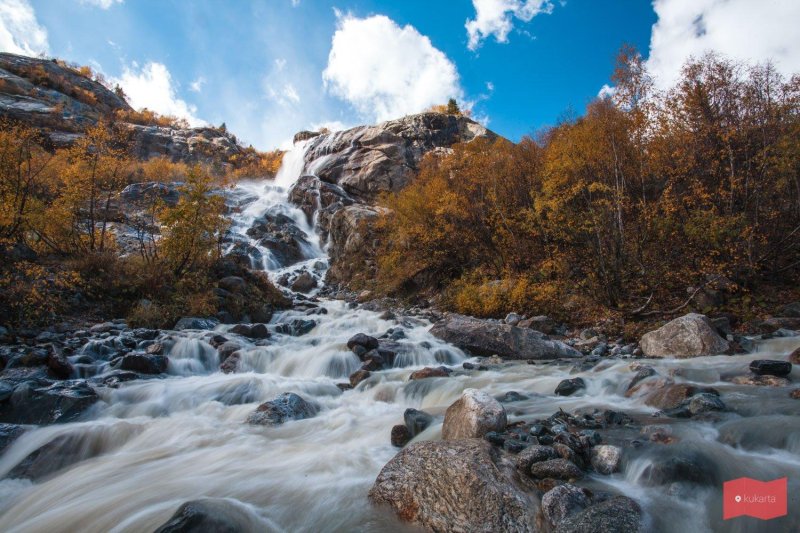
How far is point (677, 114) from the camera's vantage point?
11.9m

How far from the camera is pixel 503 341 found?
10.2 metres

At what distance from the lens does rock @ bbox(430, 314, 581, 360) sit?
9695 millimetres

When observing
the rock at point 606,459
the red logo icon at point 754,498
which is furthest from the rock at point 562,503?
the red logo icon at point 754,498

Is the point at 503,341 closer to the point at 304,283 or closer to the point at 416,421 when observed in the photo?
the point at 416,421

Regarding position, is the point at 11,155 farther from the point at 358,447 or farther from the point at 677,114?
the point at 677,114

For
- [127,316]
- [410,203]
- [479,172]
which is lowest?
[127,316]

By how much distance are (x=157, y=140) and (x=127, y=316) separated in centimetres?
5484

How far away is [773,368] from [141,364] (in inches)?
489

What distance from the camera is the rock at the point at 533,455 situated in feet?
12.0

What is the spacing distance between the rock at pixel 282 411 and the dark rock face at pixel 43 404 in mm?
2919

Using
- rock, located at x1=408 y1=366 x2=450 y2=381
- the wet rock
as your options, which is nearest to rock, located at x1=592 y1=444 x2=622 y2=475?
the wet rock

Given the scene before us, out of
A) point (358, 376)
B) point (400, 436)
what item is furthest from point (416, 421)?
point (358, 376)

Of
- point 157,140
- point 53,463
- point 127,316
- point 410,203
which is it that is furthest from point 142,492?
point 157,140

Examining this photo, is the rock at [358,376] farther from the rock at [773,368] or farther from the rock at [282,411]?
the rock at [773,368]
